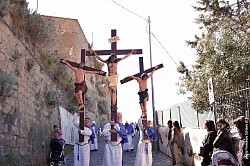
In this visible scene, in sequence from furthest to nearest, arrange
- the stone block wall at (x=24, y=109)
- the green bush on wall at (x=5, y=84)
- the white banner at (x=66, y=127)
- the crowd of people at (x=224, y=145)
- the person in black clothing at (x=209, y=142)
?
the white banner at (x=66, y=127) < the stone block wall at (x=24, y=109) < the green bush on wall at (x=5, y=84) < the person in black clothing at (x=209, y=142) < the crowd of people at (x=224, y=145)

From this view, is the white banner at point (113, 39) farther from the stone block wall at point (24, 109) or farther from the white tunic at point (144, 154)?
the stone block wall at point (24, 109)

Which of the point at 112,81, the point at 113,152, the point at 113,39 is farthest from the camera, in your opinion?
the point at 113,39

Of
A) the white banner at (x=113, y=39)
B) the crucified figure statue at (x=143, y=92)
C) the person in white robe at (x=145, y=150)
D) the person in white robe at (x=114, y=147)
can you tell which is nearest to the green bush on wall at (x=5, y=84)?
the person in white robe at (x=114, y=147)

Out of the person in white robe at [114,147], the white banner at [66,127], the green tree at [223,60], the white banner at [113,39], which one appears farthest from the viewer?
the white banner at [66,127]

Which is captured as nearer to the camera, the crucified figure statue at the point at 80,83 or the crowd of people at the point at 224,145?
the crowd of people at the point at 224,145

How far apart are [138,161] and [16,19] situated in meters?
5.68

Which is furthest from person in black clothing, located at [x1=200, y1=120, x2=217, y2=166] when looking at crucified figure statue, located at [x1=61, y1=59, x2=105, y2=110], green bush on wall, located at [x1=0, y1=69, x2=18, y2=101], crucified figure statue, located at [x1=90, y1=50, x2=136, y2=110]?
green bush on wall, located at [x1=0, y1=69, x2=18, y2=101]

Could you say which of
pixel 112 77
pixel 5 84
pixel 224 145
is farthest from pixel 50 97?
pixel 224 145

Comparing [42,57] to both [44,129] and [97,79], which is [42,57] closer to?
[44,129]

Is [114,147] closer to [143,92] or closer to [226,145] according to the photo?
[143,92]

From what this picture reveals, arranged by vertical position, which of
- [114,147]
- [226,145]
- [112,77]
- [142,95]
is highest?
[112,77]

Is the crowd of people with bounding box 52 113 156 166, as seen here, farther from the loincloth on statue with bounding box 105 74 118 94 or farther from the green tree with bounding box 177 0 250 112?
the green tree with bounding box 177 0 250 112

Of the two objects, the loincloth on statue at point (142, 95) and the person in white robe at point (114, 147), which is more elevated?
the loincloth on statue at point (142, 95)

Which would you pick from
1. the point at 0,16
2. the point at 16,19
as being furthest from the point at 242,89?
the point at 16,19
